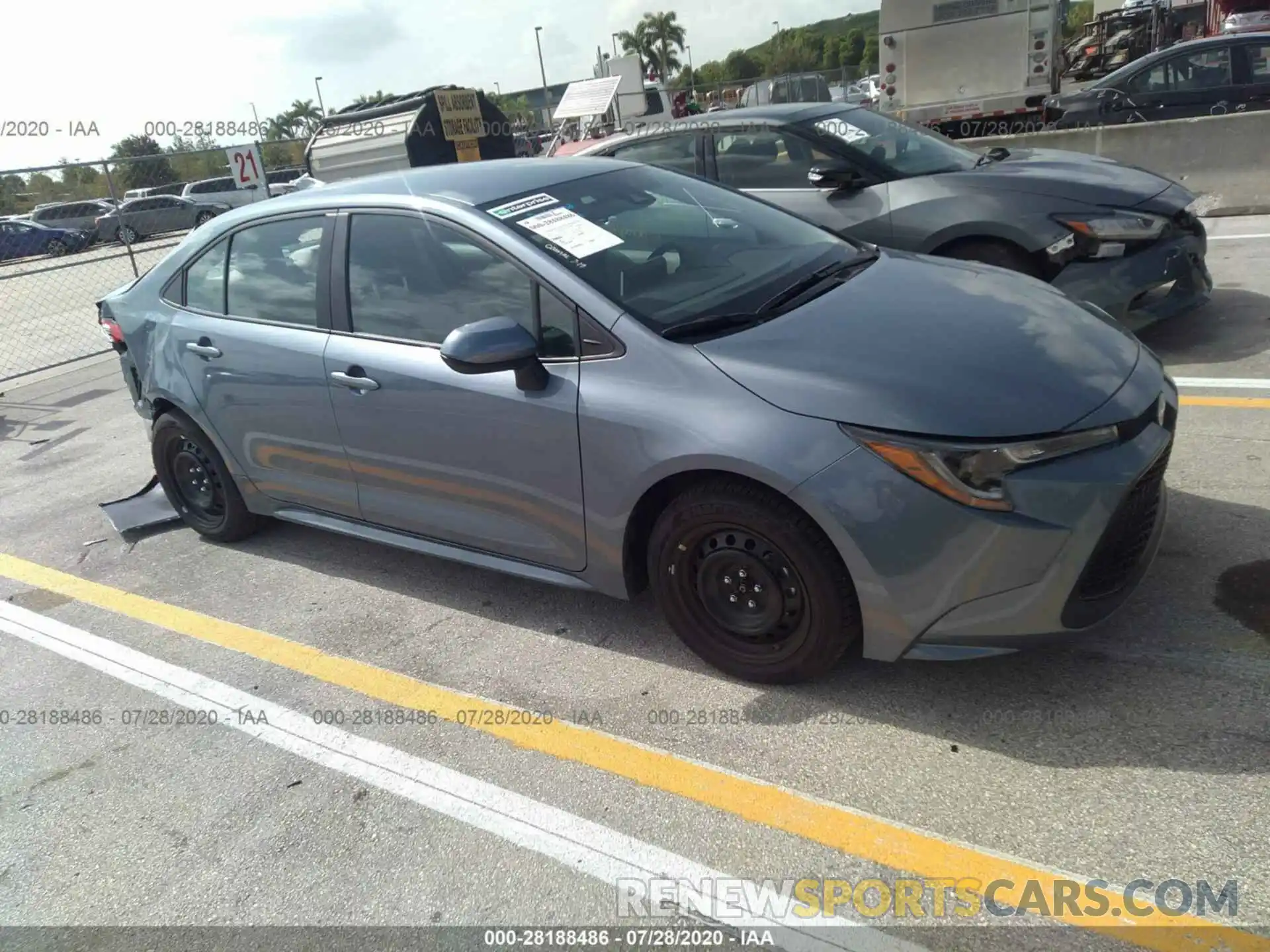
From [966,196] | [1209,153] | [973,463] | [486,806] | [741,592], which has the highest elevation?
[966,196]

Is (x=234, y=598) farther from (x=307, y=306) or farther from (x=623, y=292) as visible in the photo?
(x=623, y=292)

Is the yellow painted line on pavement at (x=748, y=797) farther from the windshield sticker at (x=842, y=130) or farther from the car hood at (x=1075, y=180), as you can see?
the windshield sticker at (x=842, y=130)

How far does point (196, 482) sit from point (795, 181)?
399 cm

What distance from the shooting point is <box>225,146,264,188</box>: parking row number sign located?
12.0 m

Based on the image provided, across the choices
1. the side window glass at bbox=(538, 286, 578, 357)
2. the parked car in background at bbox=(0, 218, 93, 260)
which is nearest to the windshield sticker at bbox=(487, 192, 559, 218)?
the side window glass at bbox=(538, 286, 578, 357)

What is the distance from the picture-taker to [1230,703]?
2627 millimetres

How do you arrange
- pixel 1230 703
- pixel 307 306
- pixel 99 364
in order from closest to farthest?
1. pixel 1230 703
2. pixel 307 306
3. pixel 99 364

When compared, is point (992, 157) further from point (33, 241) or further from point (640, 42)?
point (640, 42)

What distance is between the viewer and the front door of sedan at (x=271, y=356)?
382 cm

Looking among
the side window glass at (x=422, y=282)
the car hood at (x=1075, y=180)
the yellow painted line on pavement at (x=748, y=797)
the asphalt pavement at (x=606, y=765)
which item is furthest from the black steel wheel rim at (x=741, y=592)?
the car hood at (x=1075, y=180)

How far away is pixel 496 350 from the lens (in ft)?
9.80

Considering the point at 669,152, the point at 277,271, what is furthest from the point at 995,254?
the point at 277,271

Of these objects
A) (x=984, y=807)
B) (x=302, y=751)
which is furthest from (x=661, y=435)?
(x=302, y=751)

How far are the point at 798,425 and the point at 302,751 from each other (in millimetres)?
1927
